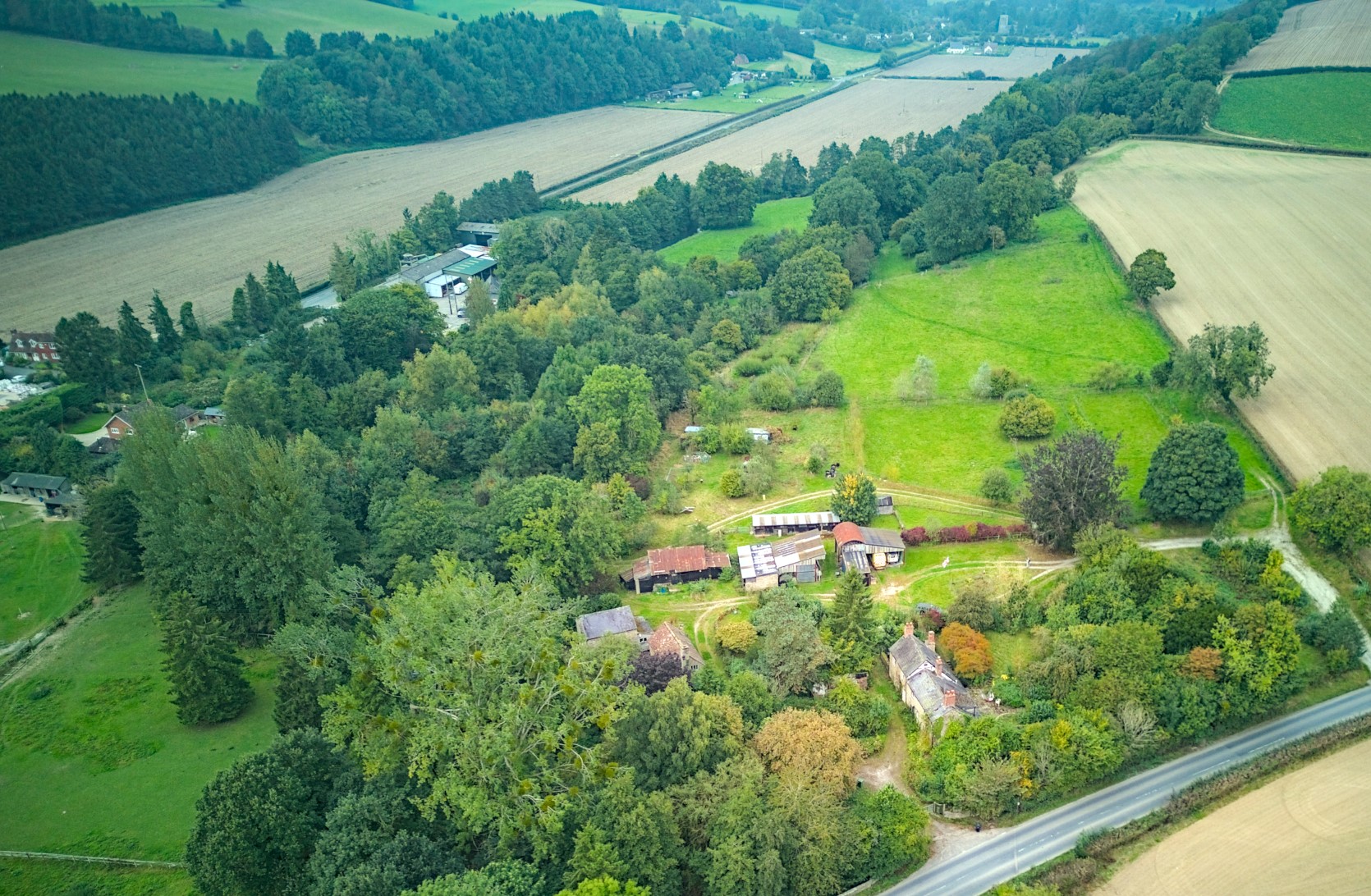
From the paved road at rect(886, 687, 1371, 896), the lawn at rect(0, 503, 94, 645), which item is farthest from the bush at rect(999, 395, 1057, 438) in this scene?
the lawn at rect(0, 503, 94, 645)

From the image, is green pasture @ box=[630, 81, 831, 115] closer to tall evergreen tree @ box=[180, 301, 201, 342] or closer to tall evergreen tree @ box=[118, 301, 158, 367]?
tall evergreen tree @ box=[180, 301, 201, 342]

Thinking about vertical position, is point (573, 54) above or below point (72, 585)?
above

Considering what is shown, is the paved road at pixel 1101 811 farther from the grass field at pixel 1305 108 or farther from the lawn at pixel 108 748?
the grass field at pixel 1305 108

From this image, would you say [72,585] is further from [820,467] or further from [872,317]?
[872,317]

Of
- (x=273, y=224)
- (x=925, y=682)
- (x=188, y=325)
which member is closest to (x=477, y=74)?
(x=273, y=224)

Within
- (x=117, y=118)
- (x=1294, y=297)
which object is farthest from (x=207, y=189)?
(x=1294, y=297)

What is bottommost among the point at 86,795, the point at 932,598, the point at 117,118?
the point at 932,598

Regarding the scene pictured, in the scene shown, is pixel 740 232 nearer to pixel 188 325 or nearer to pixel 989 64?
pixel 188 325
